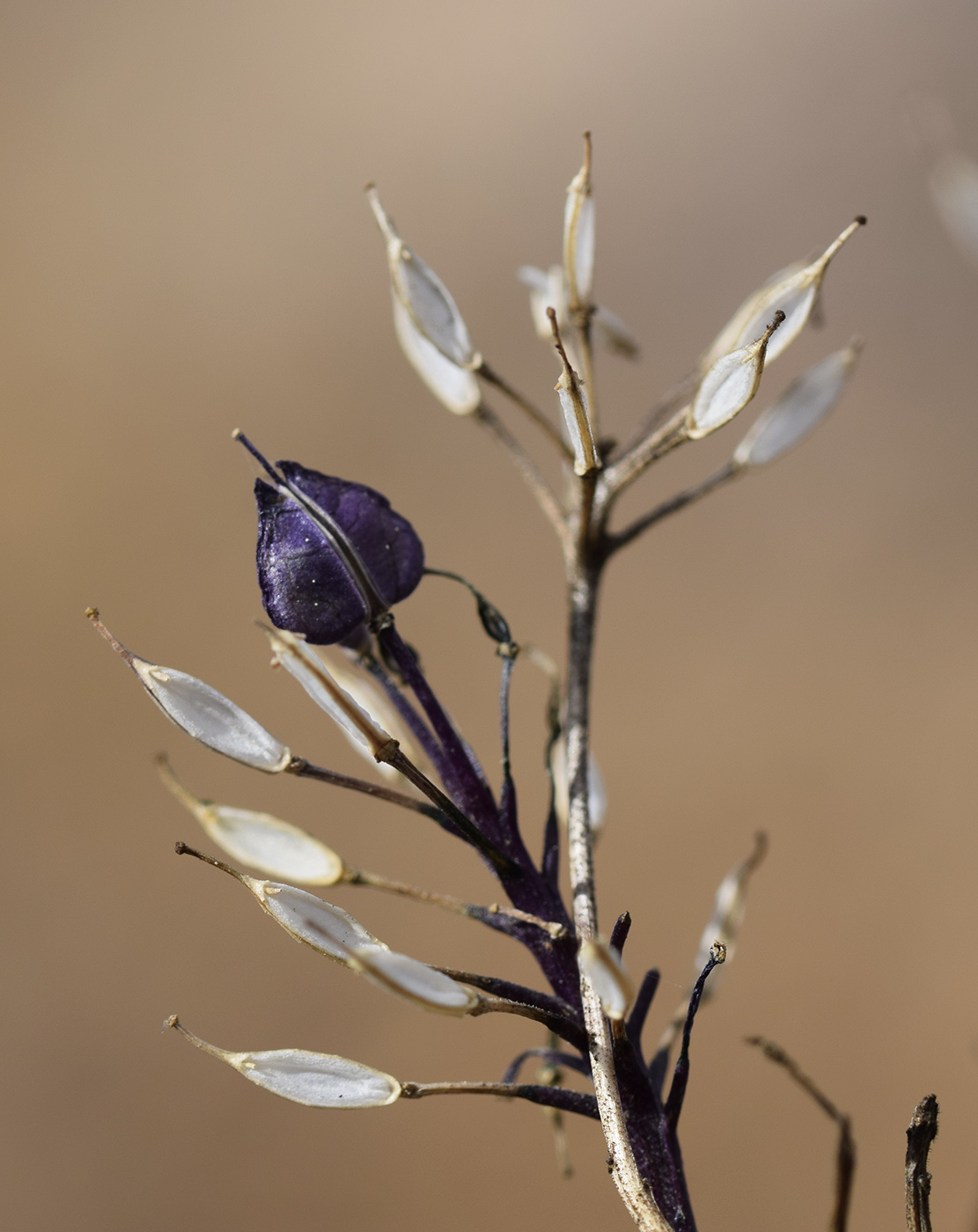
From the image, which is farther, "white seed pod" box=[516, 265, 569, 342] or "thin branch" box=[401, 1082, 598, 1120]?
"white seed pod" box=[516, 265, 569, 342]

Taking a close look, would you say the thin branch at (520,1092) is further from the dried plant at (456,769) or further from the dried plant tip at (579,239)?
the dried plant tip at (579,239)

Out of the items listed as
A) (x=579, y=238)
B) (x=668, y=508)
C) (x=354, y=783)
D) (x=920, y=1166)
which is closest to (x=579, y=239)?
(x=579, y=238)

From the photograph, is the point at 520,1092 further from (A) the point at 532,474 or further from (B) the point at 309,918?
(A) the point at 532,474

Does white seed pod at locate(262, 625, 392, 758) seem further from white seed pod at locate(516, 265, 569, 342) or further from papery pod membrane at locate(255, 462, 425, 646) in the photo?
white seed pod at locate(516, 265, 569, 342)

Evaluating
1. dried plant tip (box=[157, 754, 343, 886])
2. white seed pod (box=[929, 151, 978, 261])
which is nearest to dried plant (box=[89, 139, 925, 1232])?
dried plant tip (box=[157, 754, 343, 886])

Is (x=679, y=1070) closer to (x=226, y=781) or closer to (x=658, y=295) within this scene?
(x=226, y=781)

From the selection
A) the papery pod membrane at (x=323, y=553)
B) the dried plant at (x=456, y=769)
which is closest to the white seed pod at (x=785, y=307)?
the dried plant at (x=456, y=769)

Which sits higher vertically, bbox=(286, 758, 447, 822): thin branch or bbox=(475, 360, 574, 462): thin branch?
bbox=(475, 360, 574, 462): thin branch
